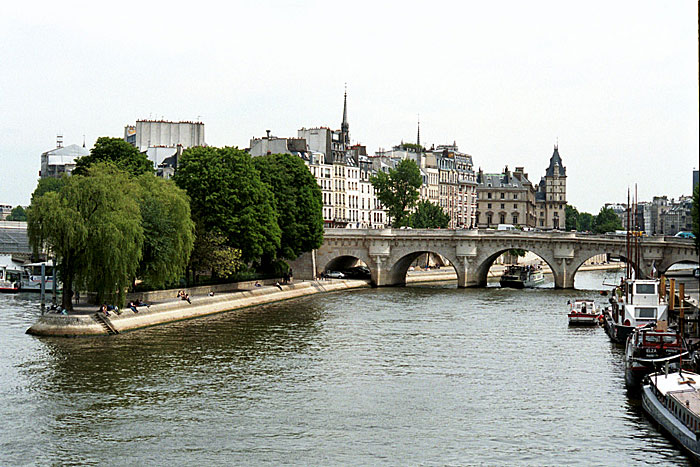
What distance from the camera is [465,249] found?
111 meters

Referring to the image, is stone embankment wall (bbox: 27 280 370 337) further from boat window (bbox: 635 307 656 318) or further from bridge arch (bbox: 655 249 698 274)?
bridge arch (bbox: 655 249 698 274)

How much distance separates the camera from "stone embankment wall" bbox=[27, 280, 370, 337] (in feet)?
199

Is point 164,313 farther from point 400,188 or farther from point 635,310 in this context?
point 400,188

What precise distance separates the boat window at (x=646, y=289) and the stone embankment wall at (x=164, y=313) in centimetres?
2995

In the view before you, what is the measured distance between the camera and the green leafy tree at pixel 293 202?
3954 inches

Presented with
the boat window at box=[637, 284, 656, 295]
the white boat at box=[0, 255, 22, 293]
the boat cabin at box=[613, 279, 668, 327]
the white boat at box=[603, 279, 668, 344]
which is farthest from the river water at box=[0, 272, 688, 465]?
the white boat at box=[0, 255, 22, 293]

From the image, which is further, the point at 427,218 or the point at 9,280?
the point at 427,218

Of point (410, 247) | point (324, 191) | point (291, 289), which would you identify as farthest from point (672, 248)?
point (324, 191)

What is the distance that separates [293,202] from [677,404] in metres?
65.4

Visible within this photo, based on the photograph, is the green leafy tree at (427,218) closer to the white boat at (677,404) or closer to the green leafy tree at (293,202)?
the green leafy tree at (293,202)

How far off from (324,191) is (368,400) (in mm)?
107281

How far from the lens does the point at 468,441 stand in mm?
37594

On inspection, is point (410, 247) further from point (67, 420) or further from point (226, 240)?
point (67, 420)

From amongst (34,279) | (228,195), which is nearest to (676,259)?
(228,195)
